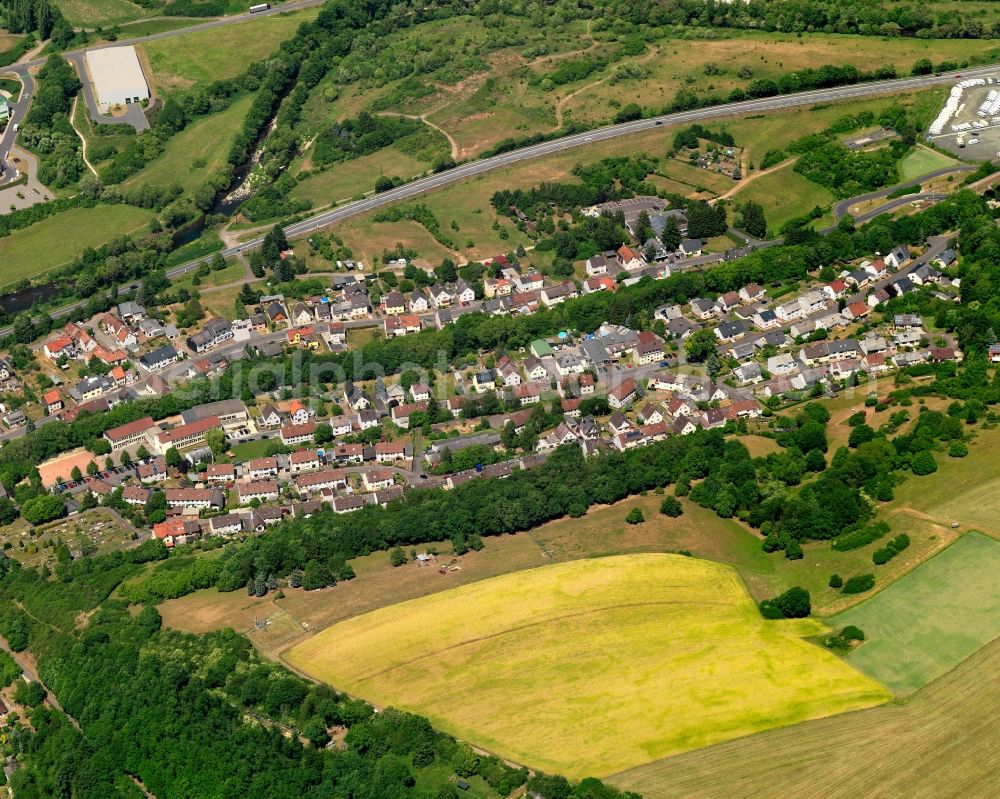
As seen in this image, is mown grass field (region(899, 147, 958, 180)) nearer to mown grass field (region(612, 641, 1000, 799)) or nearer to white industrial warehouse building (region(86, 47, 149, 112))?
mown grass field (region(612, 641, 1000, 799))

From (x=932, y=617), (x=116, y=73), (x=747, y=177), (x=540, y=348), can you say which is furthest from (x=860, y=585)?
(x=116, y=73)

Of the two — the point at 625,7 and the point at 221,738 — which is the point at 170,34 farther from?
the point at 221,738

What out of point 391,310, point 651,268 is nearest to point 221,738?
point 391,310

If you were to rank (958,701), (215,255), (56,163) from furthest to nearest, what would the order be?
(56,163)
(215,255)
(958,701)

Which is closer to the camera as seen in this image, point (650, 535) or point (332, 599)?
point (332, 599)

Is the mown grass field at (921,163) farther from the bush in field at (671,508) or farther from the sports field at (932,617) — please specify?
the sports field at (932,617)

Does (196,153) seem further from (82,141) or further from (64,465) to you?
(64,465)

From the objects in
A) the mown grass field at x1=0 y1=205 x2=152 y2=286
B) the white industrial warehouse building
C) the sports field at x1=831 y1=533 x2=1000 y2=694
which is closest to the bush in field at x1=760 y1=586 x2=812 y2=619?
the sports field at x1=831 y1=533 x2=1000 y2=694
